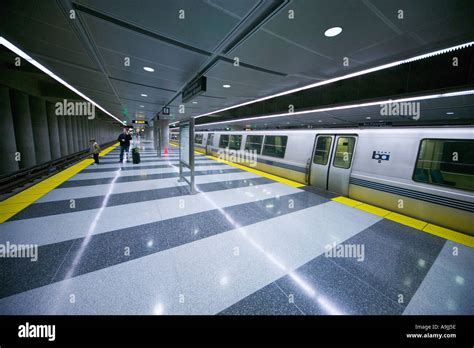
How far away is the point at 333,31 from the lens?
8.42ft

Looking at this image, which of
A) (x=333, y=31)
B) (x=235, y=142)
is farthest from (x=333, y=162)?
(x=235, y=142)

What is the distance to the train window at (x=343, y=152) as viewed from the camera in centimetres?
578

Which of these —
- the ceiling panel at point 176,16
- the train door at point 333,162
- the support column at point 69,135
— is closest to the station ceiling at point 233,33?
the ceiling panel at point 176,16

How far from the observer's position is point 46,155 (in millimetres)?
8445

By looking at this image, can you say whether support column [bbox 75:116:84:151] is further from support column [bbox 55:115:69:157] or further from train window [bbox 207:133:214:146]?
train window [bbox 207:133:214:146]

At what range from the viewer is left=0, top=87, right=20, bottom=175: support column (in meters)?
5.67

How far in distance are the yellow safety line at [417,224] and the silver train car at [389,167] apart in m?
0.16

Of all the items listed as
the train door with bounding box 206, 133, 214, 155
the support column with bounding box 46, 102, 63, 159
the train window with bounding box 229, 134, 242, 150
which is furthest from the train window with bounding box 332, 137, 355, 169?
the support column with bounding box 46, 102, 63, 159

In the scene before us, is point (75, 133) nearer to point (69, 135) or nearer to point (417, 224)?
point (69, 135)

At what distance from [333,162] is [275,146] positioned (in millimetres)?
3039

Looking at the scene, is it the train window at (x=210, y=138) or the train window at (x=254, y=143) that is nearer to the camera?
the train window at (x=254, y=143)

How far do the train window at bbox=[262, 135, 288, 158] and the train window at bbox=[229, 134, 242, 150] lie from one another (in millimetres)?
2587

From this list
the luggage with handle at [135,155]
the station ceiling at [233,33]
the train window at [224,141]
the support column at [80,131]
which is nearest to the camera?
the station ceiling at [233,33]

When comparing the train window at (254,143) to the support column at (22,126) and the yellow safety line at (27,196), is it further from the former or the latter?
the support column at (22,126)
